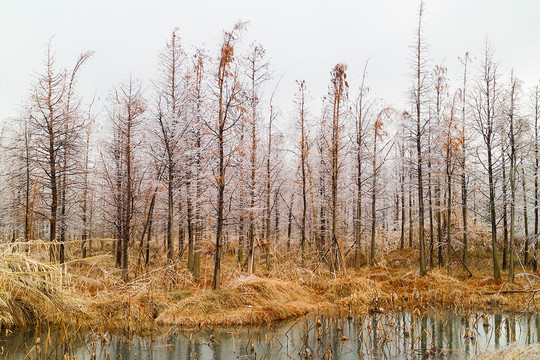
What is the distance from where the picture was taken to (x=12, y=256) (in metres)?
8.47

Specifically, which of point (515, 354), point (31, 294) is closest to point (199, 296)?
point (31, 294)

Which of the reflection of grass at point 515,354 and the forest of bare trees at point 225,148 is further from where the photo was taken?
the forest of bare trees at point 225,148

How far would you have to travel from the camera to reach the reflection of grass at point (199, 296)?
888 centimetres

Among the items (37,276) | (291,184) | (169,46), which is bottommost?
(37,276)

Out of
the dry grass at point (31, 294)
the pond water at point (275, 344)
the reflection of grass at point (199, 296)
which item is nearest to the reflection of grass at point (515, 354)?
the pond water at point (275, 344)

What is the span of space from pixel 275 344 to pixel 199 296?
3.72 m

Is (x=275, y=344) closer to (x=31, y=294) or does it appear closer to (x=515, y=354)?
(x=515, y=354)

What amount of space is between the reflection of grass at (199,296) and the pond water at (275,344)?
0.63 m

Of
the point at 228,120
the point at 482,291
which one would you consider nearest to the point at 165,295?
the point at 228,120

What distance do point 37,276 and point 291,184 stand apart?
20.8 metres

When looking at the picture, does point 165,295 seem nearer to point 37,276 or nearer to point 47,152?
point 37,276

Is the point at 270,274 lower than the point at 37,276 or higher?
lower

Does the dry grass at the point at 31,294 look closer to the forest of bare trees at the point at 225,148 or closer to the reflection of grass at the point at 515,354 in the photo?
the forest of bare trees at the point at 225,148

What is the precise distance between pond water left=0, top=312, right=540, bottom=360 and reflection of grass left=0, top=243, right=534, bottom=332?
63cm
